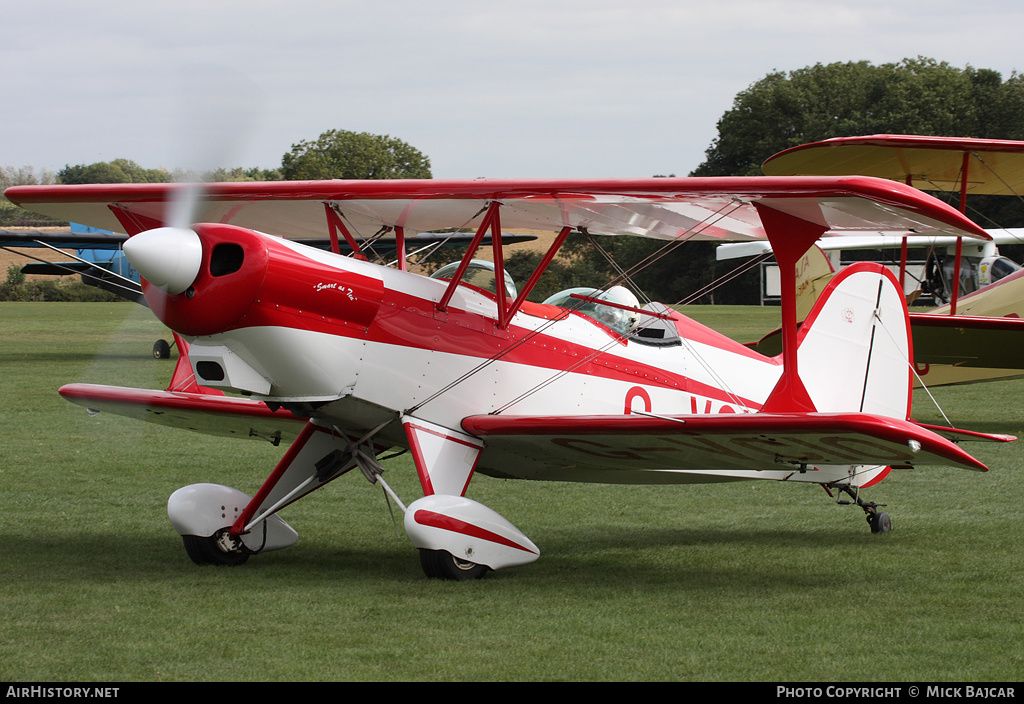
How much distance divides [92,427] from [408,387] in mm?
9196

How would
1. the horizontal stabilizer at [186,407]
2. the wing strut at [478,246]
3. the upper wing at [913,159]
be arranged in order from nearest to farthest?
1. the wing strut at [478,246]
2. the horizontal stabilizer at [186,407]
3. the upper wing at [913,159]

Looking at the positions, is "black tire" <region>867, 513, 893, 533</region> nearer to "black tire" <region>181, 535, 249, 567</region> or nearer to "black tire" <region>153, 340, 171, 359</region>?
"black tire" <region>181, 535, 249, 567</region>

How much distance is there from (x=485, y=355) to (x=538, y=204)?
1.02 meters

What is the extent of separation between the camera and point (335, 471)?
7.08 m

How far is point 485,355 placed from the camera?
266 inches

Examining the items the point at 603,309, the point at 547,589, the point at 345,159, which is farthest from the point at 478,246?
the point at 345,159

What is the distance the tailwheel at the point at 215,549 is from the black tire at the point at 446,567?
1445 millimetres

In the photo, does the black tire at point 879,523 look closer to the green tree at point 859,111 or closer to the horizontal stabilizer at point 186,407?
the horizontal stabilizer at point 186,407

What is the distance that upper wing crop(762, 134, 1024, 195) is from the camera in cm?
1174

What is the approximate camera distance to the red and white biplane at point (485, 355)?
579 cm

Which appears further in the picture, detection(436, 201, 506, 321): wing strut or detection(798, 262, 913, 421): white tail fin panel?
detection(798, 262, 913, 421): white tail fin panel

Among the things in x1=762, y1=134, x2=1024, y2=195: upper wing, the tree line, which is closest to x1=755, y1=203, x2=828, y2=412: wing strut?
x1=762, y1=134, x2=1024, y2=195: upper wing

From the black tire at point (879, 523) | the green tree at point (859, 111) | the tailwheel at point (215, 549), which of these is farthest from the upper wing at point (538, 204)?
the green tree at point (859, 111)

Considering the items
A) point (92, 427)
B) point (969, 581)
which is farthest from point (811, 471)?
point (92, 427)
